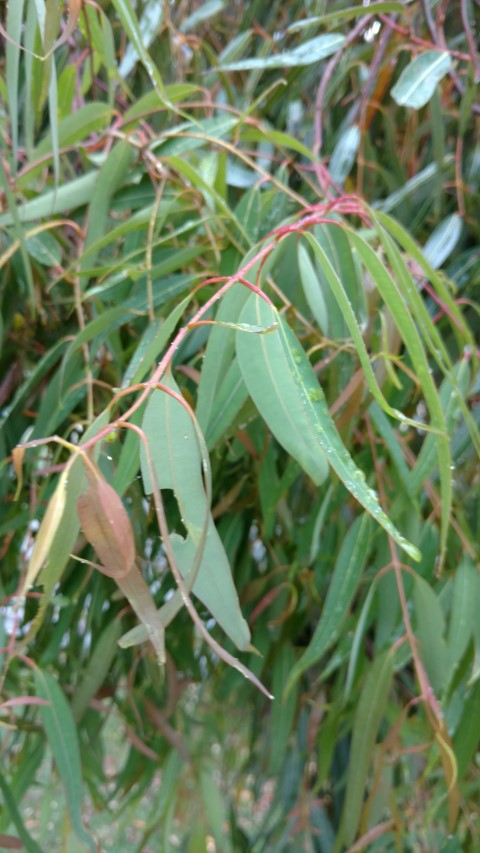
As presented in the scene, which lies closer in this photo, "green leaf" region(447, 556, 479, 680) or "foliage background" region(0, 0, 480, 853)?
"foliage background" region(0, 0, 480, 853)

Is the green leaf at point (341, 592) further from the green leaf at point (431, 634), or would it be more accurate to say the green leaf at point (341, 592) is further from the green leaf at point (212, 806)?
the green leaf at point (212, 806)

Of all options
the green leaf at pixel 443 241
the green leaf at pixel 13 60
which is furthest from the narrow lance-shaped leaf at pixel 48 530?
the green leaf at pixel 443 241

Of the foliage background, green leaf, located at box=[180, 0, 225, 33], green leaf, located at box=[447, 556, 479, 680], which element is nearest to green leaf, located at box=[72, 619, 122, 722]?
the foliage background

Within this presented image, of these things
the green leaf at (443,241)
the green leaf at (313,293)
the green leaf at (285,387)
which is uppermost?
the green leaf at (285,387)

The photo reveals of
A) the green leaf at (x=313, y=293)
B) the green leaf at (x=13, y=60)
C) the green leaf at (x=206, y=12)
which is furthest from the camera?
the green leaf at (x=206, y=12)

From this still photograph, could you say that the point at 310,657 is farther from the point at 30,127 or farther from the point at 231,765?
the point at 231,765

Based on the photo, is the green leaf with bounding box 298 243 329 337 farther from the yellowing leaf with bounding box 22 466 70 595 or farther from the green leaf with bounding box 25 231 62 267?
the yellowing leaf with bounding box 22 466 70 595
